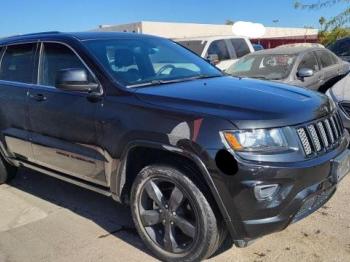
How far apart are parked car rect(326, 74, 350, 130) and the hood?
65.3 inches

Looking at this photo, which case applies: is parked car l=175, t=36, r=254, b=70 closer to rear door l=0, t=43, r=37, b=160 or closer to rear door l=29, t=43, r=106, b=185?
rear door l=0, t=43, r=37, b=160

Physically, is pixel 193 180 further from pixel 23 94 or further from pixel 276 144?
pixel 23 94

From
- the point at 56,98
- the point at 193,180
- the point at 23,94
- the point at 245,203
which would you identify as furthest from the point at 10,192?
the point at 245,203

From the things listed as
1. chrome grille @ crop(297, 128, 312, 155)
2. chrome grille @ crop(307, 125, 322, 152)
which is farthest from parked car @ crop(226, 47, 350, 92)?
chrome grille @ crop(297, 128, 312, 155)

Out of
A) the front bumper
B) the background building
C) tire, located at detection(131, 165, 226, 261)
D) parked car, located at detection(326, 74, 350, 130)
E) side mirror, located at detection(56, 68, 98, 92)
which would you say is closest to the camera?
the front bumper

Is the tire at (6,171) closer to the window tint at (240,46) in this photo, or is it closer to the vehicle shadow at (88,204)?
the vehicle shadow at (88,204)

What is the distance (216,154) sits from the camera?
3.21m

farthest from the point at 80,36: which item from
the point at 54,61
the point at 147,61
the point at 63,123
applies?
the point at 63,123

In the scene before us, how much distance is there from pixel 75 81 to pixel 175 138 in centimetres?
110

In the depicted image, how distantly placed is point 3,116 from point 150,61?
1.82 meters

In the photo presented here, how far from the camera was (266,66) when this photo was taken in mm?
9430

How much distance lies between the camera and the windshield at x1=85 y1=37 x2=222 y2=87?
418cm

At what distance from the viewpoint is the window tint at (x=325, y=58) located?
991 centimetres

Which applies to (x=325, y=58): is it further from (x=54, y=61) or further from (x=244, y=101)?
(x=244, y=101)
